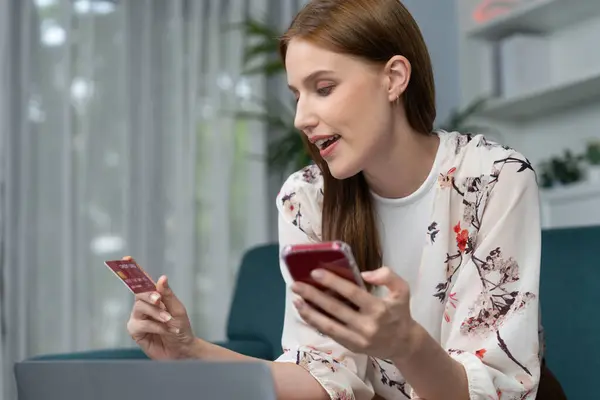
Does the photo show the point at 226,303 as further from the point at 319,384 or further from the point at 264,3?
the point at 319,384

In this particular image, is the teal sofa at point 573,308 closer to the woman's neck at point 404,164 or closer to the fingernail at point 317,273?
the woman's neck at point 404,164

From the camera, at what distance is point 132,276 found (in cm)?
109

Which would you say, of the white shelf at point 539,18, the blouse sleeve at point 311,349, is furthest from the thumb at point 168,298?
the white shelf at point 539,18

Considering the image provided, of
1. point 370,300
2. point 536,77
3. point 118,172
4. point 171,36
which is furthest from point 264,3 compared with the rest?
point 370,300

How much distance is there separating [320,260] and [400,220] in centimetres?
51

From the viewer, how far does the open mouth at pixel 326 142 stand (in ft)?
3.72

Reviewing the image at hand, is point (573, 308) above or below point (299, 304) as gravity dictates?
below

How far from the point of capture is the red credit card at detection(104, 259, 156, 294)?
1.06 m

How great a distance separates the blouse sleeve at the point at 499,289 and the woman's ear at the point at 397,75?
0.61 feet

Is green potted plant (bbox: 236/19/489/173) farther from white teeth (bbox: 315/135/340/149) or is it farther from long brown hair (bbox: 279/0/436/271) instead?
white teeth (bbox: 315/135/340/149)

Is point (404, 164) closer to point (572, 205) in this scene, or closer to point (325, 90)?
point (325, 90)

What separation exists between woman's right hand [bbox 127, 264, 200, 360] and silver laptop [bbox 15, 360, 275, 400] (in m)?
0.29

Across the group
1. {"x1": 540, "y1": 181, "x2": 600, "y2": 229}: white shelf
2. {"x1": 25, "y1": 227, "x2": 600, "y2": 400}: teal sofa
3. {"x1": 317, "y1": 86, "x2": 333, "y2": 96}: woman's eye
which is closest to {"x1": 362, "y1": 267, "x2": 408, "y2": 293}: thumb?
{"x1": 317, "y1": 86, "x2": 333, "y2": 96}: woman's eye

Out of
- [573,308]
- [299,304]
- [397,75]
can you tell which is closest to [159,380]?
[299,304]
